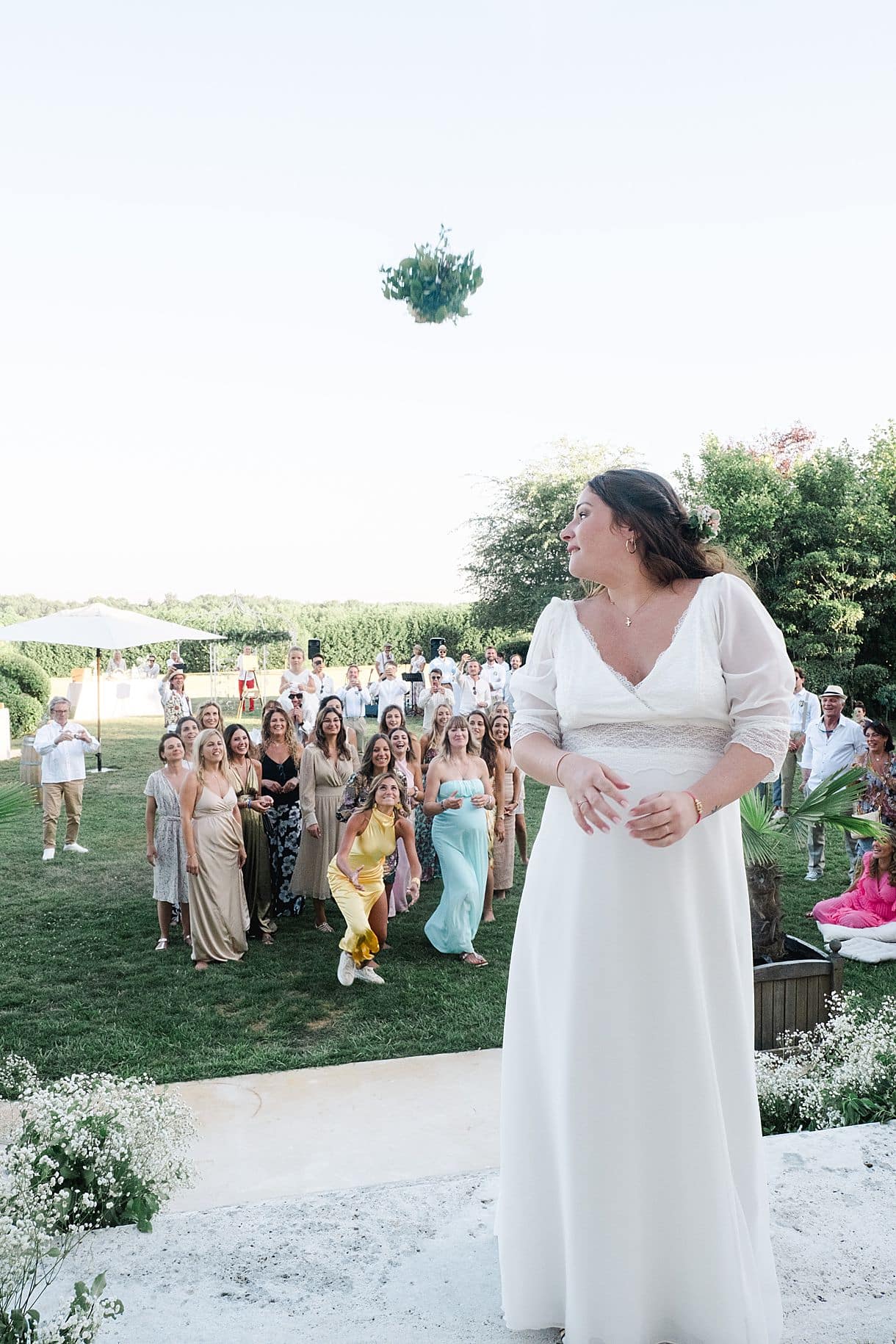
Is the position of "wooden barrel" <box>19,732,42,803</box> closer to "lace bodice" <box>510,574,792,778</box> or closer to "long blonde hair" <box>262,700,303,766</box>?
"long blonde hair" <box>262,700,303,766</box>

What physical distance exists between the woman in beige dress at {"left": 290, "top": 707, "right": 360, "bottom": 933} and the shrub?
15.6 meters

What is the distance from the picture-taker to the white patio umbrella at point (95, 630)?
16.2 metres

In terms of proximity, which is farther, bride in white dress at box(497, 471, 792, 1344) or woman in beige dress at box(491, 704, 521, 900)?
woman in beige dress at box(491, 704, 521, 900)

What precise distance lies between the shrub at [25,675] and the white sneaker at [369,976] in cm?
1716

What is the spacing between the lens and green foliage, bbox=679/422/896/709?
22.4m

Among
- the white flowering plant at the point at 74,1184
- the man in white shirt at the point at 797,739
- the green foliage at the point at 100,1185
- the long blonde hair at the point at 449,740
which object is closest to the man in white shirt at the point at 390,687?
the man in white shirt at the point at 797,739

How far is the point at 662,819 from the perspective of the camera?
1918 millimetres

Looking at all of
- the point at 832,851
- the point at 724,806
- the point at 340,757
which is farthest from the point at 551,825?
→ the point at 832,851

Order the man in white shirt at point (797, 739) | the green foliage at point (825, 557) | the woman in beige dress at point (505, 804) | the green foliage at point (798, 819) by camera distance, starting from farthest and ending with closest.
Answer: the green foliage at point (825, 557) → the man in white shirt at point (797, 739) → the woman in beige dress at point (505, 804) → the green foliage at point (798, 819)

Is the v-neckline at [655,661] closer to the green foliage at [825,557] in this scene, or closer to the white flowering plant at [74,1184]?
the white flowering plant at [74,1184]

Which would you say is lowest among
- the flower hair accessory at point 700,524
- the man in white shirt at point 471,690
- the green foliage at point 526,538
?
the man in white shirt at point 471,690

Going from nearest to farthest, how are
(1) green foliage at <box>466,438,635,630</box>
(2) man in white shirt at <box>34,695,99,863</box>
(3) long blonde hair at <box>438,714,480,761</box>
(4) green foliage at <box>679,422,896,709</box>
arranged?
(3) long blonde hair at <box>438,714,480,761</box>
(2) man in white shirt at <box>34,695,99,863</box>
(4) green foliage at <box>679,422,896,709</box>
(1) green foliage at <box>466,438,635,630</box>

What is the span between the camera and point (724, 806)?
211 cm

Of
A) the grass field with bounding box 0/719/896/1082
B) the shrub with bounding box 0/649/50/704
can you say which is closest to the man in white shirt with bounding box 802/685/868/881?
the grass field with bounding box 0/719/896/1082
